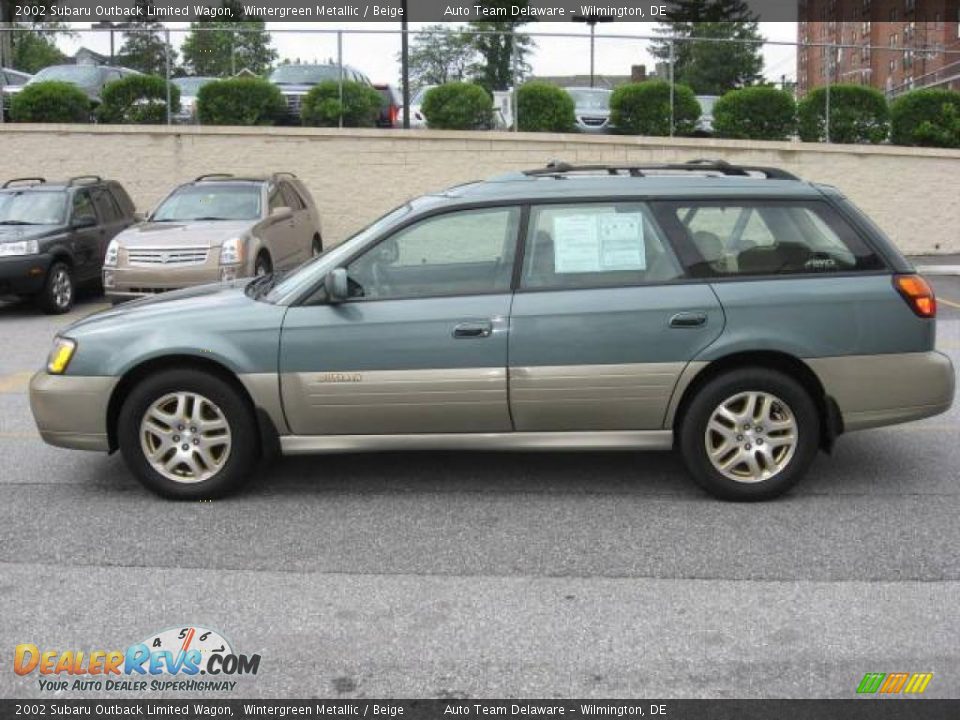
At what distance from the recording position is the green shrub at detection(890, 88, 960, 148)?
20453mm

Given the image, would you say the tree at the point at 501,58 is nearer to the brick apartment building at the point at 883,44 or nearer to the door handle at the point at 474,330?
the brick apartment building at the point at 883,44

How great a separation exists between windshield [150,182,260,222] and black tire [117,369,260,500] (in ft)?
28.2

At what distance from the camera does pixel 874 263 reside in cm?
564

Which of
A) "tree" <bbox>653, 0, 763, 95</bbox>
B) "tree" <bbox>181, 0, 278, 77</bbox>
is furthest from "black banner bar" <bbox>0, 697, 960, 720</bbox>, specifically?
"tree" <bbox>181, 0, 278, 77</bbox>

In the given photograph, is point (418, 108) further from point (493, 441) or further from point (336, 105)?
point (493, 441)

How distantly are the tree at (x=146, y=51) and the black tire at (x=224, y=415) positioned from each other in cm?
1677

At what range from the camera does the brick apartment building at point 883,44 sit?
2173 cm

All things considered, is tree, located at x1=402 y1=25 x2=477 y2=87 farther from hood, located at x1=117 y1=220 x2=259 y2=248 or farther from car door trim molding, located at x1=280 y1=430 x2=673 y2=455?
car door trim molding, located at x1=280 y1=430 x2=673 y2=455

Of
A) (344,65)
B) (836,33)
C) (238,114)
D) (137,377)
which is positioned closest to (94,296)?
(238,114)

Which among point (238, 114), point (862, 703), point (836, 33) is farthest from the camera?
point (836, 33)

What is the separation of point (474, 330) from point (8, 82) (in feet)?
60.5

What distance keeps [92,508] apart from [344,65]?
16652mm

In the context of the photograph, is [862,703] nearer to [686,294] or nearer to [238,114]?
[686,294]

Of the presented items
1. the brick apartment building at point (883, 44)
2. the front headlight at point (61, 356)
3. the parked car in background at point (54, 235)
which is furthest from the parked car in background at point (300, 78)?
the front headlight at point (61, 356)
